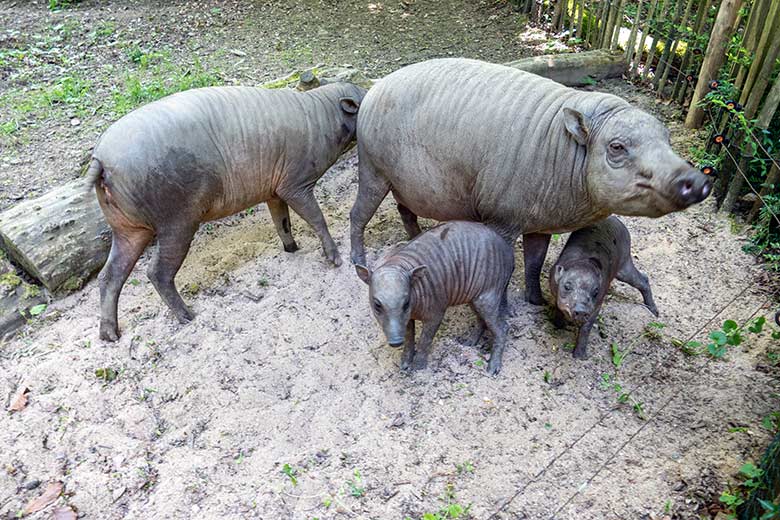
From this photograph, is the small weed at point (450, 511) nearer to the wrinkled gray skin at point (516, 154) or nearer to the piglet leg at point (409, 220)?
the wrinkled gray skin at point (516, 154)

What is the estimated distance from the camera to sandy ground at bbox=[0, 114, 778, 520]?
323cm

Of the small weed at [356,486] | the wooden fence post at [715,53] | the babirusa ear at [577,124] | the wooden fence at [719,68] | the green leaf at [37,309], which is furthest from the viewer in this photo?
the wooden fence post at [715,53]

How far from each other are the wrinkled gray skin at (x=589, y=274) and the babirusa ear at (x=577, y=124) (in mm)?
735

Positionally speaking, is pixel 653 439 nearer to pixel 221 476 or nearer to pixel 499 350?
pixel 499 350

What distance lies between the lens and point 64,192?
16.0 feet

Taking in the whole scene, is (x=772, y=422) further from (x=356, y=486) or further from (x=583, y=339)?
(x=356, y=486)

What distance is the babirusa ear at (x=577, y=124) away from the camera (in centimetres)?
350

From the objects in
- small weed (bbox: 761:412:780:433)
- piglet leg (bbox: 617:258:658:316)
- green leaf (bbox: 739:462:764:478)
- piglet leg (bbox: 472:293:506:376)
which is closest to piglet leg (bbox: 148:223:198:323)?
piglet leg (bbox: 472:293:506:376)

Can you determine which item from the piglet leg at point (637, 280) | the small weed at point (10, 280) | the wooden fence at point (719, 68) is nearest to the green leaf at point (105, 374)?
the small weed at point (10, 280)

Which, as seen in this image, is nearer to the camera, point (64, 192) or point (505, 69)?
point (505, 69)

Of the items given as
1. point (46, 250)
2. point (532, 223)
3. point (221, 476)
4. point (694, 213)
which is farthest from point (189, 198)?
point (694, 213)

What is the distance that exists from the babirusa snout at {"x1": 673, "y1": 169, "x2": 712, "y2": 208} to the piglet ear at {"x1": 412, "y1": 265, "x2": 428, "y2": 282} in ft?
4.65

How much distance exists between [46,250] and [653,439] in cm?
442

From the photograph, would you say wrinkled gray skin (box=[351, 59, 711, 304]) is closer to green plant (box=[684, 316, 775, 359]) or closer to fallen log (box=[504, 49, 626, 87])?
green plant (box=[684, 316, 775, 359])
